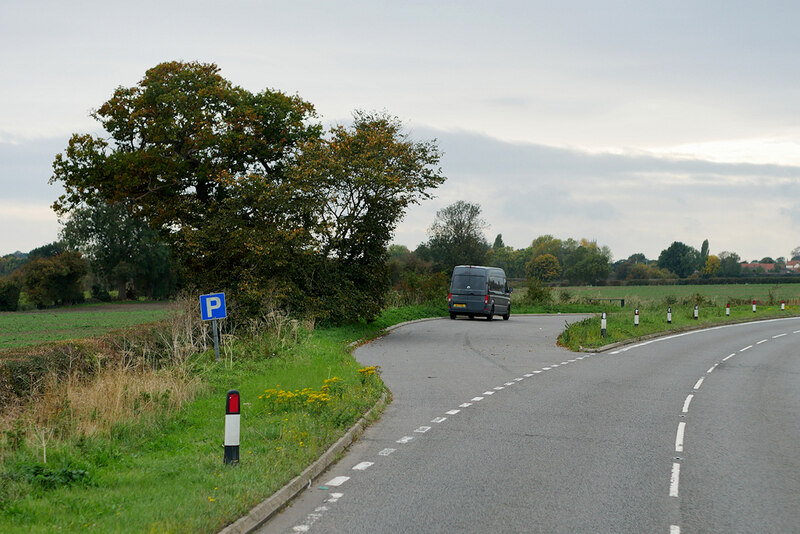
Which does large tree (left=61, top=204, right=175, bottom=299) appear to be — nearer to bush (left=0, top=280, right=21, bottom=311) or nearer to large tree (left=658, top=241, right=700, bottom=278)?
bush (left=0, top=280, right=21, bottom=311)

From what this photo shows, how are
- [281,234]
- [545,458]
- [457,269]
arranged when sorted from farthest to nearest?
[457,269]
[281,234]
[545,458]

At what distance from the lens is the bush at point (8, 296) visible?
68438 mm

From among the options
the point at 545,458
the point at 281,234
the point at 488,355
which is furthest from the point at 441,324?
the point at 545,458

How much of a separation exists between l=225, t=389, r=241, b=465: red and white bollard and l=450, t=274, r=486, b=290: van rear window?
2971 centimetres

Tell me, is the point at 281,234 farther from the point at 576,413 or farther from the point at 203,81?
the point at 576,413

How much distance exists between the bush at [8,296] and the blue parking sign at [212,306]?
196 feet

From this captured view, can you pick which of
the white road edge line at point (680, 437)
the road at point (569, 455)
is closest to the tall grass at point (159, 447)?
the road at point (569, 455)

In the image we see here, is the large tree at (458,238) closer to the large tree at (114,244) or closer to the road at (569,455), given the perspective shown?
the large tree at (114,244)

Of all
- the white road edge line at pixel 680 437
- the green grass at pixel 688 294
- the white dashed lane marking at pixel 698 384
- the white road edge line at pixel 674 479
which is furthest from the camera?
the green grass at pixel 688 294

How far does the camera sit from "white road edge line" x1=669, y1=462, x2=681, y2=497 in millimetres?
7324

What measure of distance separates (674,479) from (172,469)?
5.24 meters

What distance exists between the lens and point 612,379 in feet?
53.4

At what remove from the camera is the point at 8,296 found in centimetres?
6875

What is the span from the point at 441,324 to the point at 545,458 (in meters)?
26.0
